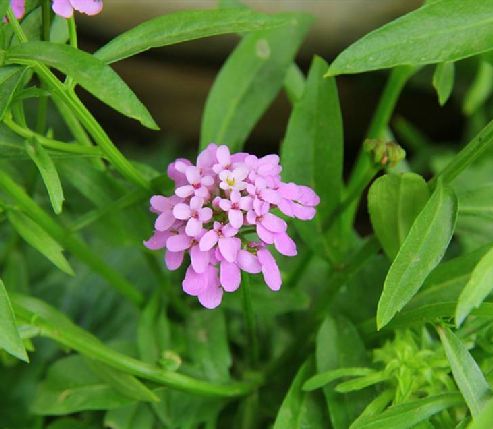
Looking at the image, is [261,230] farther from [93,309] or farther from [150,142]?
[150,142]

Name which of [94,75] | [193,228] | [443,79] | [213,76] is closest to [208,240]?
[193,228]

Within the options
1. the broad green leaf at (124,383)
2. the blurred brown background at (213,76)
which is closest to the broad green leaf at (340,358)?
the broad green leaf at (124,383)

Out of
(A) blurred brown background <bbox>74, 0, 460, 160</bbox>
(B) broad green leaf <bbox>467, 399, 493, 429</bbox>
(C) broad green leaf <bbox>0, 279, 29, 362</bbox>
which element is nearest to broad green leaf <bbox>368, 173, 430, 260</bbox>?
(B) broad green leaf <bbox>467, 399, 493, 429</bbox>

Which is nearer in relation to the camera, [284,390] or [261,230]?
[261,230]

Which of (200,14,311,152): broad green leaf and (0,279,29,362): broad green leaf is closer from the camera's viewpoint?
(0,279,29,362): broad green leaf

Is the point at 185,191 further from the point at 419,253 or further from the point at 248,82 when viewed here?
the point at 248,82

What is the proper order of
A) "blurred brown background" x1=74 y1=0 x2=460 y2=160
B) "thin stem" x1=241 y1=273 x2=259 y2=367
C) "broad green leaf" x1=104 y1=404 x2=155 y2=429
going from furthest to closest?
"blurred brown background" x1=74 y1=0 x2=460 y2=160
"broad green leaf" x1=104 y1=404 x2=155 y2=429
"thin stem" x1=241 y1=273 x2=259 y2=367

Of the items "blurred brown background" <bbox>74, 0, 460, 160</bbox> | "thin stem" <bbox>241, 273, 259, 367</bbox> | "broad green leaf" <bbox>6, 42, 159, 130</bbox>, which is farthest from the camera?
"blurred brown background" <bbox>74, 0, 460, 160</bbox>

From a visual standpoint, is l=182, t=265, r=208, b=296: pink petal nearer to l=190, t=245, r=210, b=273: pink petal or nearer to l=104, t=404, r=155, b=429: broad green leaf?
l=190, t=245, r=210, b=273: pink petal

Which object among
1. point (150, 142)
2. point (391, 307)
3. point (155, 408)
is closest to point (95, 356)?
point (155, 408)
